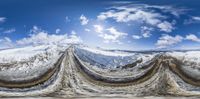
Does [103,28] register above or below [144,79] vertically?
above

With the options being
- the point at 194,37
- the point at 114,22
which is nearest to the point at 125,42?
the point at 114,22

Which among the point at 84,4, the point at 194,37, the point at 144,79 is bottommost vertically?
the point at 144,79

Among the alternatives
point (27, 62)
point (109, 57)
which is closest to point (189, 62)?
point (109, 57)

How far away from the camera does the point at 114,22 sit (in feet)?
17.7

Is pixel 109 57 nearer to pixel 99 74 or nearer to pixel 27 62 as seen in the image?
pixel 99 74

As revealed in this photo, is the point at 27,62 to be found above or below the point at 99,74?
above

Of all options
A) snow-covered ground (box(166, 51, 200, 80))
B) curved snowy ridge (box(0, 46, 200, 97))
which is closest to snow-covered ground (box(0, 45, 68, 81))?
curved snowy ridge (box(0, 46, 200, 97))

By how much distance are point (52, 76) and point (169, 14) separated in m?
1.18

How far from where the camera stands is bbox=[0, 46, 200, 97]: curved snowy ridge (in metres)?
5.47

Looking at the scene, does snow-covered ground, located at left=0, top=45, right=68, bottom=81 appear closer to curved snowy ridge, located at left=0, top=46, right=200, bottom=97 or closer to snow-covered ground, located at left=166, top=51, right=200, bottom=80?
curved snowy ridge, located at left=0, top=46, right=200, bottom=97

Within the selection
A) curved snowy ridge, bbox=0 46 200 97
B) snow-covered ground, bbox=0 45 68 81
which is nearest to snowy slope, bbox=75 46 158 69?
curved snowy ridge, bbox=0 46 200 97

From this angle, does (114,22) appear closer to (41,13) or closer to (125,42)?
(125,42)

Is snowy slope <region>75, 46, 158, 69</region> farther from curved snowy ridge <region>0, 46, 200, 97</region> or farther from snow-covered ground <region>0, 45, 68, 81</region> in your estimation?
snow-covered ground <region>0, 45, 68, 81</region>

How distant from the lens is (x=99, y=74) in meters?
5.49
